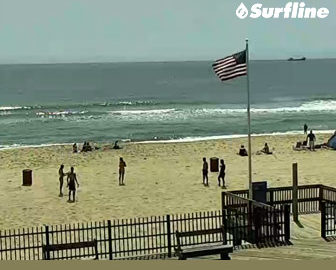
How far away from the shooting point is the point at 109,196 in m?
24.8

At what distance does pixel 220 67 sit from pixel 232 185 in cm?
1060

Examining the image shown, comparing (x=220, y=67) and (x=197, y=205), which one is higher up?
(x=220, y=67)

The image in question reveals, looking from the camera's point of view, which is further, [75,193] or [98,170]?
[98,170]

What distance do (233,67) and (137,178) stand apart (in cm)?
1386

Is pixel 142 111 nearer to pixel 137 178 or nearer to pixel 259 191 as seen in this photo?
pixel 137 178

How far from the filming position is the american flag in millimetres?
16344

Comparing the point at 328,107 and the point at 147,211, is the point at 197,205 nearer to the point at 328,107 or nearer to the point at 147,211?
the point at 147,211

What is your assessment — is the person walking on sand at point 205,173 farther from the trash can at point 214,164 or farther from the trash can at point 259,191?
the trash can at point 259,191

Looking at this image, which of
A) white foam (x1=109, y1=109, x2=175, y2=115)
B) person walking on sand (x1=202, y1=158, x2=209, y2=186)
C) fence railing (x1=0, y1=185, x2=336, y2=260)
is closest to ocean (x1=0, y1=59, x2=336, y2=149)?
white foam (x1=109, y1=109, x2=175, y2=115)

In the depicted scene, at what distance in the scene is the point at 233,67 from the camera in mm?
16500

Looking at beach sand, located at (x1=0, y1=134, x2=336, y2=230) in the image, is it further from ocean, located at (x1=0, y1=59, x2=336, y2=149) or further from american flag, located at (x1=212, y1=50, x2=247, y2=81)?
ocean, located at (x1=0, y1=59, x2=336, y2=149)

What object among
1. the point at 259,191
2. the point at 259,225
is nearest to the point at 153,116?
the point at 259,191

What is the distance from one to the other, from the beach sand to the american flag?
6.39 m

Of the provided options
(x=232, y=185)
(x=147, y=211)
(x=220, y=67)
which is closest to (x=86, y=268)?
(x=220, y=67)
